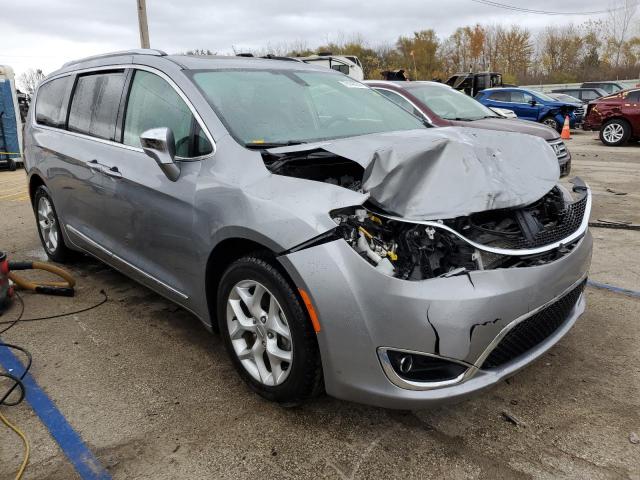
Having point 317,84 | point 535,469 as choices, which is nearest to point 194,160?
point 317,84

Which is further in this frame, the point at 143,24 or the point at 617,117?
the point at 143,24

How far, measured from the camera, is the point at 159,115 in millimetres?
3201

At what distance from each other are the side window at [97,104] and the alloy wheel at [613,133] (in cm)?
1432

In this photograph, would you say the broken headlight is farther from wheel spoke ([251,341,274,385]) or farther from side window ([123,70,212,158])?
side window ([123,70,212,158])

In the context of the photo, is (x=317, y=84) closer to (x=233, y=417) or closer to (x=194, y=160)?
(x=194, y=160)

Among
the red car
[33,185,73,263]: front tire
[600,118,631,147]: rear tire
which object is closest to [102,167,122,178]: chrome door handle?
[33,185,73,263]: front tire

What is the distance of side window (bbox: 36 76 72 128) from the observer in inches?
173

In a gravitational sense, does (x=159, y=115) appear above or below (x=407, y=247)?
above

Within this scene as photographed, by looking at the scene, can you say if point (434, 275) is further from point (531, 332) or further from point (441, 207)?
point (531, 332)

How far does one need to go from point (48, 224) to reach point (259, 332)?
3355 mm

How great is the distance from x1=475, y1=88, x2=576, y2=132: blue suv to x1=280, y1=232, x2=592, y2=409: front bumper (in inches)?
617

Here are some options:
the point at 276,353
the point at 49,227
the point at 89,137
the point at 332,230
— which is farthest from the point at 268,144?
the point at 49,227

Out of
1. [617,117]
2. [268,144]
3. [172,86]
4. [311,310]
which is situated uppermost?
[172,86]

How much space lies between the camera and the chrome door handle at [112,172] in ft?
11.1
